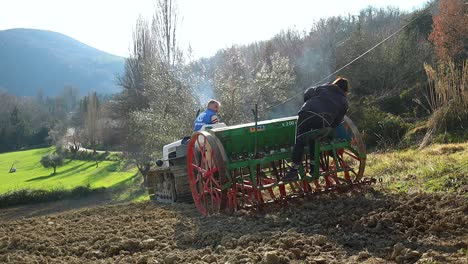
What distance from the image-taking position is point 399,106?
21828 mm

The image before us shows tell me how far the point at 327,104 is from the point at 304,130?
51 centimetres

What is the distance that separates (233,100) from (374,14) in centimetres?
2818

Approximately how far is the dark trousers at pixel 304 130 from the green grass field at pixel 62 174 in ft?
88.6

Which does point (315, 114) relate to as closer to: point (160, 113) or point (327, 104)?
point (327, 104)

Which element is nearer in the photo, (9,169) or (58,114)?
(9,169)

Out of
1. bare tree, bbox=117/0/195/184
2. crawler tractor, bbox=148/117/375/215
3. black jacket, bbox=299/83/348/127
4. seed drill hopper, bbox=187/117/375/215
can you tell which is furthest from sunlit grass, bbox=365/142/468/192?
bare tree, bbox=117/0/195/184

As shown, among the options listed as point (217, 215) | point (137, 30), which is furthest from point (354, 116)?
point (137, 30)

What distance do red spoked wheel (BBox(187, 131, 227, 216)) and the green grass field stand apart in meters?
25.5

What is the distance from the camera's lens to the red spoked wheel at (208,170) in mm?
7471

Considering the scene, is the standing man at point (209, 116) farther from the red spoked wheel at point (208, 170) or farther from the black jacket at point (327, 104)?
the black jacket at point (327, 104)

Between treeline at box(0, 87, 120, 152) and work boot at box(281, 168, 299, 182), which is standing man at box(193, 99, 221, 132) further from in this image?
treeline at box(0, 87, 120, 152)

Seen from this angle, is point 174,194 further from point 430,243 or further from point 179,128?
point 179,128

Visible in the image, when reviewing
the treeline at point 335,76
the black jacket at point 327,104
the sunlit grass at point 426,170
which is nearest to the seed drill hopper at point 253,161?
the black jacket at point 327,104

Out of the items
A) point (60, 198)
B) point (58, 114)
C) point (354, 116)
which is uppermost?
point (58, 114)
